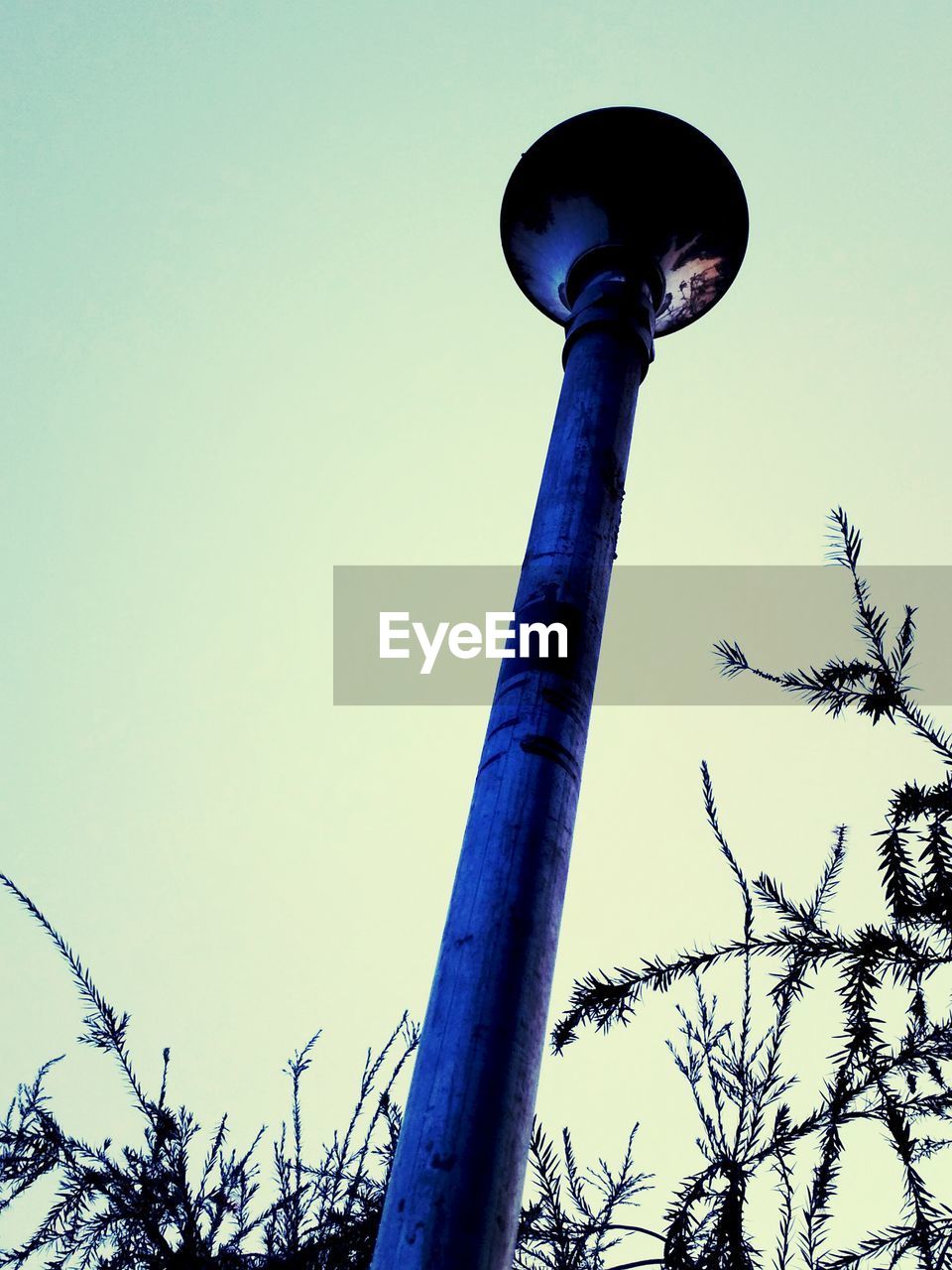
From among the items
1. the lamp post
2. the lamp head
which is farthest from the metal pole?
the lamp head

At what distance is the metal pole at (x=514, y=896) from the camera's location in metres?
1.90

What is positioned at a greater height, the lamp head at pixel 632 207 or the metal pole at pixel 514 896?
the lamp head at pixel 632 207

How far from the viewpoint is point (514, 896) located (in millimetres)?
2301

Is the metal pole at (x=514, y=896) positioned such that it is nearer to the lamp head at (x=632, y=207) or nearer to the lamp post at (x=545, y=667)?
the lamp post at (x=545, y=667)

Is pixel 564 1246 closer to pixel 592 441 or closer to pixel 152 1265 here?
pixel 152 1265

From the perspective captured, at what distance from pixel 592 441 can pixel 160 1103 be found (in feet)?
11.5

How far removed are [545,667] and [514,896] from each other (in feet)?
2.40

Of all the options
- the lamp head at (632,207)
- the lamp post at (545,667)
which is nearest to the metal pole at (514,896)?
the lamp post at (545,667)

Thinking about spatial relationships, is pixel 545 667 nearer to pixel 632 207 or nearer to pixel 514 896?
pixel 514 896

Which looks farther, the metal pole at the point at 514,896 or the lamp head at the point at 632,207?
the lamp head at the point at 632,207

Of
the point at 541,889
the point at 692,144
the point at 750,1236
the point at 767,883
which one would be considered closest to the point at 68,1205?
the point at 750,1236

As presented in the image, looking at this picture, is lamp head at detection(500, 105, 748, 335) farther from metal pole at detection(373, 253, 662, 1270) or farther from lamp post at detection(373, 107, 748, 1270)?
metal pole at detection(373, 253, 662, 1270)

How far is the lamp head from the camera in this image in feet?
15.1

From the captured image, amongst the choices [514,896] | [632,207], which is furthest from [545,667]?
[632,207]
